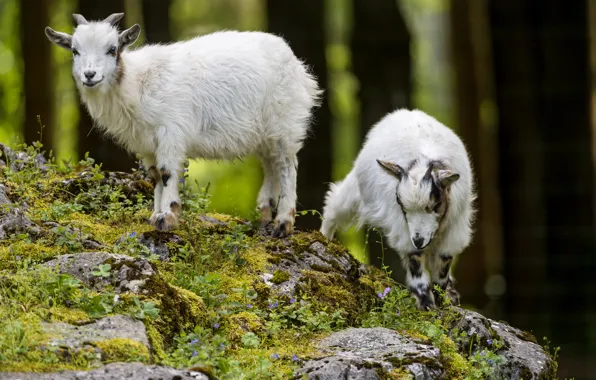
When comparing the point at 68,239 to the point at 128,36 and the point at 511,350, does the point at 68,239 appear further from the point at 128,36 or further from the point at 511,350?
the point at 511,350

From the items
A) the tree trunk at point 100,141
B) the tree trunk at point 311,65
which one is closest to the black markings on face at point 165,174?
the tree trunk at point 100,141

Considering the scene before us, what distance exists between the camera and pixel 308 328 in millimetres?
6965

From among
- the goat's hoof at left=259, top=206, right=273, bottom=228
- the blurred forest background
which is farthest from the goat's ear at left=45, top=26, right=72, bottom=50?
the blurred forest background

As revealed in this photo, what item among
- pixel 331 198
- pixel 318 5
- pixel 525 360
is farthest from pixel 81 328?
pixel 318 5

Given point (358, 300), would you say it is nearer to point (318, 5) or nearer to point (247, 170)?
point (318, 5)

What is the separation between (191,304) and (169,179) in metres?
1.55

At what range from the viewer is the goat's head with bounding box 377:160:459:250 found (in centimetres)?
784

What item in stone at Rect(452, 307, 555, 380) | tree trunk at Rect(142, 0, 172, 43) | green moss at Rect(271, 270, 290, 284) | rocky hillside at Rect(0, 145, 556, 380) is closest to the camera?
rocky hillside at Rect(0, 145, 556, 380)

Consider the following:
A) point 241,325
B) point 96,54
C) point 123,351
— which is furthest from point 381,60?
point 123,351

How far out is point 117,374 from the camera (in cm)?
530

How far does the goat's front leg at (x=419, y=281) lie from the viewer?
809cm

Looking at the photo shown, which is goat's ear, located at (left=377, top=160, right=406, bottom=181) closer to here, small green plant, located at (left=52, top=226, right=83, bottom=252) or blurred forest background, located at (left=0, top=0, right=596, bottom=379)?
small green plant, located at (left=52, top=226, right=83, bottom=252)

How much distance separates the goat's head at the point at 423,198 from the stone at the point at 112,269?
6.93 ft

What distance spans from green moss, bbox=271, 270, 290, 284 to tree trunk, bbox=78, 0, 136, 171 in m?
4.85
